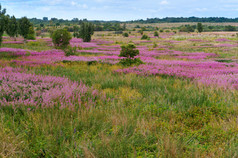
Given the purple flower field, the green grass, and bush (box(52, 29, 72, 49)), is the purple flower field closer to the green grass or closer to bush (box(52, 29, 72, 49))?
the green grass

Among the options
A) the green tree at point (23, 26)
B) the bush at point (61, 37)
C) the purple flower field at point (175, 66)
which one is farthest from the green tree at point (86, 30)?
the purple flower field at point (175, 66)

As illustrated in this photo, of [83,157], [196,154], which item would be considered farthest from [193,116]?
[83,157]

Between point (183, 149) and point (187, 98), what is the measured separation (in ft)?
9.87

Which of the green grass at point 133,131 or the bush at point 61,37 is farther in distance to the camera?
the bush at point 61,37

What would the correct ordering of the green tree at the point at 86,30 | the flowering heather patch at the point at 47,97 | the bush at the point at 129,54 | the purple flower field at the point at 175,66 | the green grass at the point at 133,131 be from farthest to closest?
the green tree at the point at 86,30 < the bush at the point at 129,54 < the purple flower field at the point at 175,66 < the flowering heather patch at the point at 47,97 < the green grass at the point at 133,131

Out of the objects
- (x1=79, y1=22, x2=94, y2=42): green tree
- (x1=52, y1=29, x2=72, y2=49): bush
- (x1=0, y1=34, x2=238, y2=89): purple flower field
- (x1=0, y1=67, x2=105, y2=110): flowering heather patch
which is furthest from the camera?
(x1=79, y1=22, x2=94, y2=42): green tree

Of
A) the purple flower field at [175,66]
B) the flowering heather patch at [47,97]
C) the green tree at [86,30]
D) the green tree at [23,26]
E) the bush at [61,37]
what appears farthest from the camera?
the green tree at [86,30]

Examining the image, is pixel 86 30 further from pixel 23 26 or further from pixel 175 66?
pixel 175 66

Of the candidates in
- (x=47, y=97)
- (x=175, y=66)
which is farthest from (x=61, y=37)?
(x=47, y=97)

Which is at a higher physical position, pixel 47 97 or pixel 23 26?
pixel 23 26

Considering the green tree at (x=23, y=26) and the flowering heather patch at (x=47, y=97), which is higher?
the green tree at (x=23, y=26)

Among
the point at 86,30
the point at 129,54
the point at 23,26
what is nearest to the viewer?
the point at 129,54

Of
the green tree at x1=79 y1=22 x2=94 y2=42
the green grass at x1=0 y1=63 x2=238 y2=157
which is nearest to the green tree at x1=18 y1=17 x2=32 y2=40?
the green tree at x1=79 y1=22 x2=94 y2=42

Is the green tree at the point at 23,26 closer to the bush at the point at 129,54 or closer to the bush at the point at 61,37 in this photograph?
the bush at the point at 61,37
